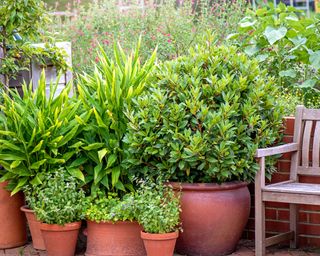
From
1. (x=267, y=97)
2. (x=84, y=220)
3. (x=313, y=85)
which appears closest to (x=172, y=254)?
(x=84, y=220)

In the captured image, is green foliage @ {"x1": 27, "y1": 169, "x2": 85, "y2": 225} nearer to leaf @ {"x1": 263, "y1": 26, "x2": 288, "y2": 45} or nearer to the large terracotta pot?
the large terracotta pot

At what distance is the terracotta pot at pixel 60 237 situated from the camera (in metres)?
5.55

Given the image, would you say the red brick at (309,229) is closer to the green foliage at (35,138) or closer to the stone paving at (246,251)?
the stone paving at (246,251)

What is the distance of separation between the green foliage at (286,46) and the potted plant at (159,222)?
5.97 feet

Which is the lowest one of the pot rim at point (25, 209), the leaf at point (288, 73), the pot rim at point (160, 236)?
the pot rim at point (160, 236)

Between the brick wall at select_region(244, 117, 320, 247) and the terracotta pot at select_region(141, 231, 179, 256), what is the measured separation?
980 millimetres

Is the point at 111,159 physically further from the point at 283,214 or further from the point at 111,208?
the point at 283,214

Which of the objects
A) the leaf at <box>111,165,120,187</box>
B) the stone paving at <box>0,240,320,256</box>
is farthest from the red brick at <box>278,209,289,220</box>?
the leaf at <box>111,165,120,187</box>

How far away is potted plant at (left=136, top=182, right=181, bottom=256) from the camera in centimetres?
522

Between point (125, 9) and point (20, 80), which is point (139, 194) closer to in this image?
point (20, 80)

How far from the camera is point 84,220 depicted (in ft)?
19.6

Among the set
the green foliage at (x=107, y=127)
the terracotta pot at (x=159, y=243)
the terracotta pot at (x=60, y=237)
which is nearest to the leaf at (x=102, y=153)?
the green foliage at (x=107, y=127)

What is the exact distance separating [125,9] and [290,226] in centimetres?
542

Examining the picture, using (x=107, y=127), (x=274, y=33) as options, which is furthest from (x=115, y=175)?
(x=274, y=33)
